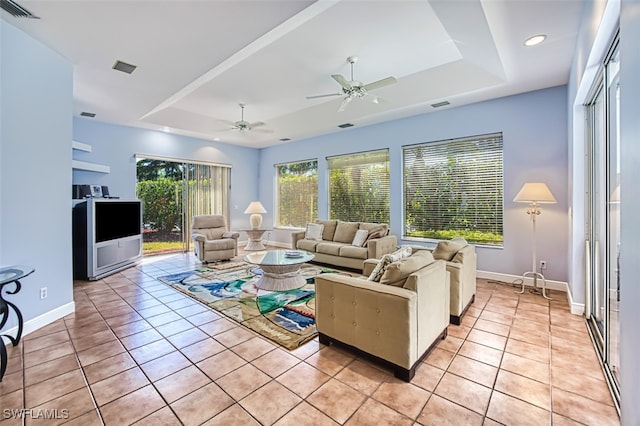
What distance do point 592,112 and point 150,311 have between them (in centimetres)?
546

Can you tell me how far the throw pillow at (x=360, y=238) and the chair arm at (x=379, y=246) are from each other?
28 cm

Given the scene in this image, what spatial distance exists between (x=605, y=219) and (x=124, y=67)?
5.46 meters

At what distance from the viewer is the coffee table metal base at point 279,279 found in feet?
13.6

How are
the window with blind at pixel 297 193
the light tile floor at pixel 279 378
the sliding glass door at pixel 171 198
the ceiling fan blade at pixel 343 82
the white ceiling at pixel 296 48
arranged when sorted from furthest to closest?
the window with blind at pixel 297 193 < the sliding glass door at pixel 171 198 < the ceiling fan blade at pixel 343 82 < the white ceiling at pixel 296 48 < the light tile floor at pixel 279 378

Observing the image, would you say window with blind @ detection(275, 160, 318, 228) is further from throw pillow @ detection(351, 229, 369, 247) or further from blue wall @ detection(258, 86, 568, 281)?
blue wall @ detection(258, 86, 568, 281)

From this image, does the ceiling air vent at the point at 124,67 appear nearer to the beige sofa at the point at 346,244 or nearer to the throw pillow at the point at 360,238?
the beige sofa at the point at 346,244

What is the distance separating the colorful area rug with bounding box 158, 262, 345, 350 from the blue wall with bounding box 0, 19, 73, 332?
1.53 metres

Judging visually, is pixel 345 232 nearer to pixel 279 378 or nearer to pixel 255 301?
pixel 255 301

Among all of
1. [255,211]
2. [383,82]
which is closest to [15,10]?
[383,82]

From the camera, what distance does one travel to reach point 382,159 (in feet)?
20.3

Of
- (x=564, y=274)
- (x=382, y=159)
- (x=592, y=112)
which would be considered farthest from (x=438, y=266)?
(x=382, y=159)

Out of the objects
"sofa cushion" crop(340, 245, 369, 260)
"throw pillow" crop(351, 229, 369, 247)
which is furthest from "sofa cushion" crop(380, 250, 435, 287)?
"throw pillow" crop(351, 229, 369, 247)

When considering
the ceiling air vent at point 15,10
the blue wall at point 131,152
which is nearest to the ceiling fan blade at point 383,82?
the ceiling air vent at point 15,10

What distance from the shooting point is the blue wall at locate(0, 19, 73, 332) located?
8.91 feet
